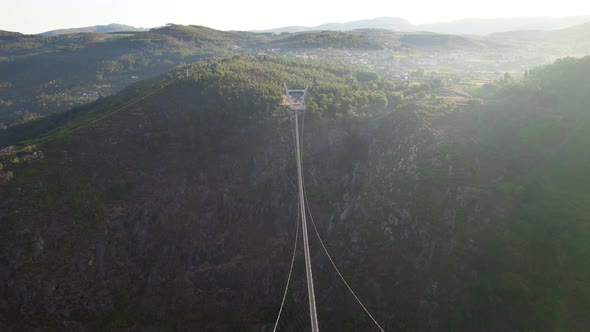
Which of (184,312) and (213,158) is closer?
(184,312)

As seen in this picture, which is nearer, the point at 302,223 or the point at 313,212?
the point at 302,223

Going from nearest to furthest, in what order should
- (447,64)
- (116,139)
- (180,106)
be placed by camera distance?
(116,139) < (180,106) < (447,64)

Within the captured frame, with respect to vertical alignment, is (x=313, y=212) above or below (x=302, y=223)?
below

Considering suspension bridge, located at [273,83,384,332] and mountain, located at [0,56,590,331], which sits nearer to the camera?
suspension bridge, located at [273,83,384,332]

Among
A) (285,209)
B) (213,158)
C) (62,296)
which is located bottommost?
(62,296)

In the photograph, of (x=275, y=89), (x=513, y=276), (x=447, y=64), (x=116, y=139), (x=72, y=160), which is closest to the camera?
(x=513, y=276)

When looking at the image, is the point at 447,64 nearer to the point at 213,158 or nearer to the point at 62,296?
the point at 213,158

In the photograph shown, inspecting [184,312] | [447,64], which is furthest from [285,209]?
[447,64]

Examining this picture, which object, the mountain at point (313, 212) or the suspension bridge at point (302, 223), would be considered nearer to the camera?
the suspension bridge at point (302, 223)
